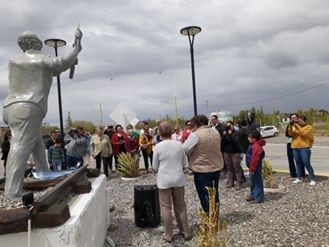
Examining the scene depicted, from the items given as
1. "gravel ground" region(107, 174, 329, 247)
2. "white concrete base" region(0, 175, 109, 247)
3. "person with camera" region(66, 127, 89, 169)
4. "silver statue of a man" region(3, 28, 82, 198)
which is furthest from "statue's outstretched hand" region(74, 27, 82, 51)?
"person with camera" region(66, 127, 89, 169)

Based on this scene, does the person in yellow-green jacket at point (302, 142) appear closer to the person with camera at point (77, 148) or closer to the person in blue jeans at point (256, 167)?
the person in blue jeans at point (256, 167)

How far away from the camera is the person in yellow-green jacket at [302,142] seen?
29.0 ft

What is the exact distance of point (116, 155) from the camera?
1297 centimetres

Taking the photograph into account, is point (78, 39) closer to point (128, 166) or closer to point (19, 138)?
point (19, 138)

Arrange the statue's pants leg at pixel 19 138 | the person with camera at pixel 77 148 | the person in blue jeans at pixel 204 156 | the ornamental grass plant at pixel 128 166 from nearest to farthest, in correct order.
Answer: the statue's pants leg at pixel 19 138
the person in blue jeans at pixel 204 156
the person with camera at pixel 77 148
the ornamental grass plant at pixel 128 166


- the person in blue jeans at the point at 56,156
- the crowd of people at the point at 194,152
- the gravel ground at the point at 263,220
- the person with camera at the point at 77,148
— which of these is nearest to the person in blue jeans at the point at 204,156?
the crowd of people at the point at 194,152

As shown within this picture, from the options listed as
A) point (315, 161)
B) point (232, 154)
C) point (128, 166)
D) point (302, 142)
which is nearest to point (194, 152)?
point (232, 154)

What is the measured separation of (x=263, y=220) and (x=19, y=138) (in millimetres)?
3683

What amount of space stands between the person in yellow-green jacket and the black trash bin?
3.96 m

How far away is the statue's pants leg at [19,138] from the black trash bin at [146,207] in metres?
1.90

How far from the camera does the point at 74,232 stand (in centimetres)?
343

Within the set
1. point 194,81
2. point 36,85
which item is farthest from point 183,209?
point 194,81

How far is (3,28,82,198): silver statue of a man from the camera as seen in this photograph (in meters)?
5.03

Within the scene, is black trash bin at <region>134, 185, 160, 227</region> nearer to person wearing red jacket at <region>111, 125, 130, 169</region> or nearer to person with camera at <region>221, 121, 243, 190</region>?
person with camera at <region>221, 121, 243, 190</region>
